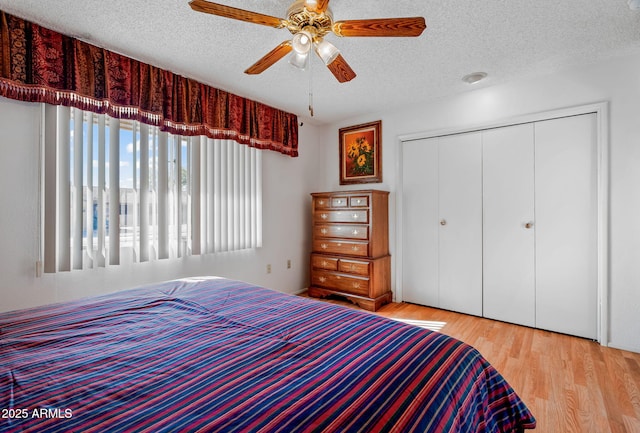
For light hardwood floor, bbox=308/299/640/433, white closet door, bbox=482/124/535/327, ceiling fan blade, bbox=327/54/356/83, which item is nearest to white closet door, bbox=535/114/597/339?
white closet door, bbox=482/124/535/327

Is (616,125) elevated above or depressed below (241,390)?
above

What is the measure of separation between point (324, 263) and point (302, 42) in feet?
8.62

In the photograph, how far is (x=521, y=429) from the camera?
1.12m

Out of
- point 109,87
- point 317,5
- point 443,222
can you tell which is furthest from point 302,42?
point 443,222

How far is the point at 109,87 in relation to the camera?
2.33 metres

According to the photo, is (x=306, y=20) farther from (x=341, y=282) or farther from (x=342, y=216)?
(x=341, y=282)

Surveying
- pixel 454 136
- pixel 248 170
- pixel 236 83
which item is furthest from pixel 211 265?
pixel 454 136

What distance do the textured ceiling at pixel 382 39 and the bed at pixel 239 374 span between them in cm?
183

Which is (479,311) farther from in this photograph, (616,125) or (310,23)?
(310,23)

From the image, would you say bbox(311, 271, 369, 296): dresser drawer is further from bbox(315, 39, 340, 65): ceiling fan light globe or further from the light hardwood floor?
bbox(315, 39, 340, 65): ceiling fan light globe

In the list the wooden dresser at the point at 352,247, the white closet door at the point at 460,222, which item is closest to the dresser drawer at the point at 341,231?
the wooden dresser at the point at 352,247

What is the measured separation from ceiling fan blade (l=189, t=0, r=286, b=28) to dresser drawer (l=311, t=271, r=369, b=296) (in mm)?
2677

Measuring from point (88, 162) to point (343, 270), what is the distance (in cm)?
268

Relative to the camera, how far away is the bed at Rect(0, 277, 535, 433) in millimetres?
703
